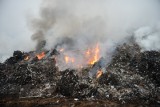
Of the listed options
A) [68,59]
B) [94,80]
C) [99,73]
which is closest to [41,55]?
[68,59]

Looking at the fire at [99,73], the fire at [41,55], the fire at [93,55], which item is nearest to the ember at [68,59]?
the fire at [93,55]

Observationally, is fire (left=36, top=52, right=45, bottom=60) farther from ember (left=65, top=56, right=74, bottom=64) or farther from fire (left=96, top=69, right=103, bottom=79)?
fire (left=96, top=69, right=103, bottom=79)

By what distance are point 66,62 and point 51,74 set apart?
545cm

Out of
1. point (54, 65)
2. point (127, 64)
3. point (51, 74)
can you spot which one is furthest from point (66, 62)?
point (127, 64)

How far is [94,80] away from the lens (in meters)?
39.5

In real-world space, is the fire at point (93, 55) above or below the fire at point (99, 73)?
above

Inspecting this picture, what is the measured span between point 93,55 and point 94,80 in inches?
462

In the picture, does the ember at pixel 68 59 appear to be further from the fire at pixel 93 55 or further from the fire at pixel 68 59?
the fire at pixel 93 55

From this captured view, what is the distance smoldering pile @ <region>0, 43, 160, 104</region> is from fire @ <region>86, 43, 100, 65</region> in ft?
10.8

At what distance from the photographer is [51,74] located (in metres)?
43.5

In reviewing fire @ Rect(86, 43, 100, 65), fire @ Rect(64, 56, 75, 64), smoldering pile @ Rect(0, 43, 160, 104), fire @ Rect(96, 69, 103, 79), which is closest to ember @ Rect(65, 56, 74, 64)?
fire @ Rect(64, 56, 75, 64)

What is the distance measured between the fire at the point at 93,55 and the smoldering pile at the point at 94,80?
328cm

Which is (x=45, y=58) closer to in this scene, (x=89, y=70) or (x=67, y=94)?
(x=89, y=70)

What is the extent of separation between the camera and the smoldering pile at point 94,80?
3575 centimetres
